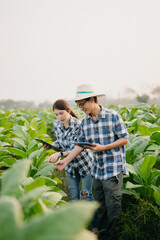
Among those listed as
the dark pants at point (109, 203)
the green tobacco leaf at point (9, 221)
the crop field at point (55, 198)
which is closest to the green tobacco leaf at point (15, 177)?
the crop field at point (55, 198)

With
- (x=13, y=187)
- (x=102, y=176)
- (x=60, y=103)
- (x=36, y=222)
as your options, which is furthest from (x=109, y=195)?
(x=36, y=222)

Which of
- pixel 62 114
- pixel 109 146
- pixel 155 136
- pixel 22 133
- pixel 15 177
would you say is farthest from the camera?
pixel 22 133

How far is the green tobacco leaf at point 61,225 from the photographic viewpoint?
599 mm

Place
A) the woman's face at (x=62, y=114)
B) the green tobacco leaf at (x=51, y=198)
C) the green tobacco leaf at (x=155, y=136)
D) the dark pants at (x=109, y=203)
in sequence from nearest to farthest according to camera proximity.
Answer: the green tobacco leaf at (x=51, y=198), the dark pants at (x=109, y=203), the woman's face at (x=62, y=114), the green tobacco leaf at (x=155, y=136)

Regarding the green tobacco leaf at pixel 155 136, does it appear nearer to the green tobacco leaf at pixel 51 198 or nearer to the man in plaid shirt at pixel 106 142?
the man in plaid shirt at pixel 106 142

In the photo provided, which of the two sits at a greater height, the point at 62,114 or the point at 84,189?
the point at 62,114

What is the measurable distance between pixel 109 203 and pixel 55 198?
132cm

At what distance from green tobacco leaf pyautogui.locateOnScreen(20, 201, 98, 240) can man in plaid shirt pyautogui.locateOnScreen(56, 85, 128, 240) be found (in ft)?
5.41

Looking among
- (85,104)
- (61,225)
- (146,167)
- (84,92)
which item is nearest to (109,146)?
(85,104)

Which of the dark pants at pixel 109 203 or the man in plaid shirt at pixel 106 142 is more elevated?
the man in plaid shirt at pixel 106 142

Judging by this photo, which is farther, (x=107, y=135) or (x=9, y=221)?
(x=107, y=135)

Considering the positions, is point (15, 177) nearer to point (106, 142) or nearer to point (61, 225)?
point (61, 225)

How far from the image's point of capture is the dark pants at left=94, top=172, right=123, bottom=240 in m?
2.43

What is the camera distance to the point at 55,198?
1346mm
